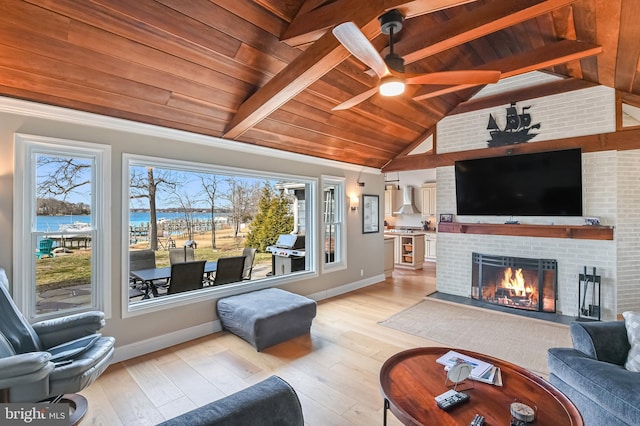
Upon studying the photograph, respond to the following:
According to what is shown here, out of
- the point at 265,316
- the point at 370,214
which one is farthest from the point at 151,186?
the point at 370,214

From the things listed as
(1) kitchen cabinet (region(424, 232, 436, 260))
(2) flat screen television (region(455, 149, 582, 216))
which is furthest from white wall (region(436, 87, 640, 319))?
(1) kitchen cabinet (region(424, 232, 436, 260))

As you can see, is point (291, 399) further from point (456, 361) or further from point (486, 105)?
point (486, 105)

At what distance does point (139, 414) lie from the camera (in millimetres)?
2348

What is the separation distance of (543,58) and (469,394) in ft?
12.4

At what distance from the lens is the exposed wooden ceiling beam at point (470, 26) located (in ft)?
7.79

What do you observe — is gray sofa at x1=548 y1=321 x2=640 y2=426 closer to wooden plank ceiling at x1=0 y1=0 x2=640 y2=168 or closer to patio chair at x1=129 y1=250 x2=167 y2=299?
wooden plank ceiling at x1=0 y1=0 x2=640 y2=168

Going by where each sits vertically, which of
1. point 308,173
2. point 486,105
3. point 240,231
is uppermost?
point 486,105

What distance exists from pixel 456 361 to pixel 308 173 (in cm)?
374

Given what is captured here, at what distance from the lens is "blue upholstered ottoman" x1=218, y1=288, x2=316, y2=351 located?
341 cm

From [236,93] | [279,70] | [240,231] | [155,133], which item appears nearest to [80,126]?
[155,133]

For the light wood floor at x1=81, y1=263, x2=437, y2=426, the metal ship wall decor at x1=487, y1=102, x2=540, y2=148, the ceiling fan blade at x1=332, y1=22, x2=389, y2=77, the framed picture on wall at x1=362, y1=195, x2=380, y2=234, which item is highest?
the metal ship wall decor at x1=487, y1=102, x2=540, y2=148

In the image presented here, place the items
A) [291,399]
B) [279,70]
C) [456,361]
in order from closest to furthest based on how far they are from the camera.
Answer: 1. [291,399]
2. [456,361]
3. [279,70]

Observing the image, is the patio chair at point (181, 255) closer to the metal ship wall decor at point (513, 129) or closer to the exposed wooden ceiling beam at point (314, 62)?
the exposed wooden ceiling beam at point (314, 62)

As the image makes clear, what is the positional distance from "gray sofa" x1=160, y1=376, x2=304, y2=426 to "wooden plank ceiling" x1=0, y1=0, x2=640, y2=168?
8.29 feet
